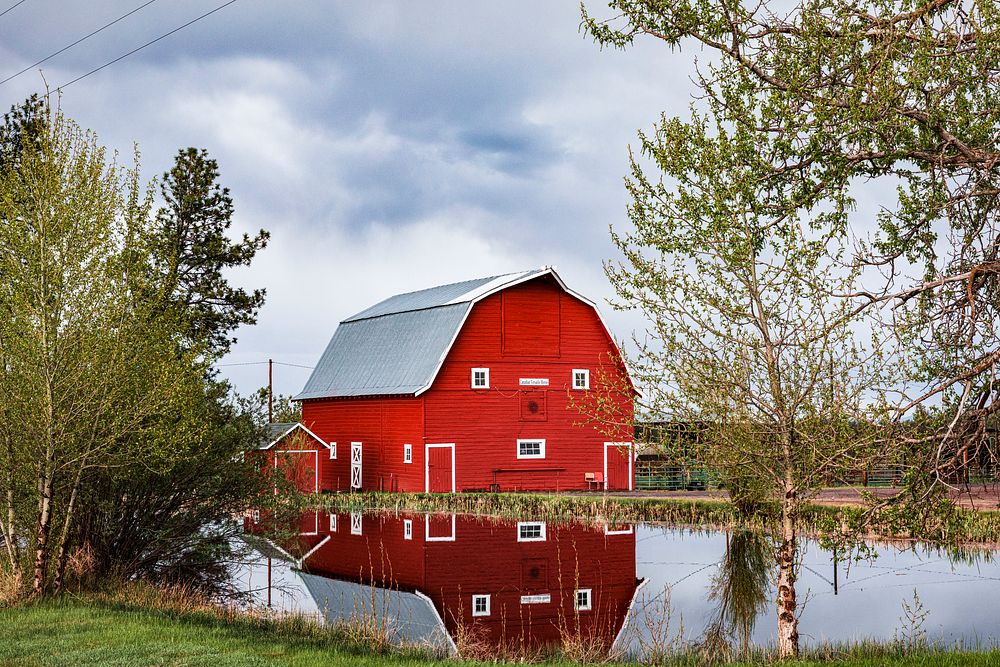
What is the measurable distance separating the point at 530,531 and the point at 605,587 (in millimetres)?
7719

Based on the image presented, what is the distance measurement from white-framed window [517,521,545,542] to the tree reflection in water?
4.48 metres

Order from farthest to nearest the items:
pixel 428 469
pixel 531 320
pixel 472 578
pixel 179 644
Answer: pixel 531 320 < pixel 428 469 < pixel 472 578 < pixel 179 644

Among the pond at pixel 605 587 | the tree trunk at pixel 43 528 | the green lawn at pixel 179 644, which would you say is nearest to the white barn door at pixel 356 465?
the pond at pixel 605 587

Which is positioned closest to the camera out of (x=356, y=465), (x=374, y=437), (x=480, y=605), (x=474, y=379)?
(x=480, y=605)

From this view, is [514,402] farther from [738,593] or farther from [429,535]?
[738,593]

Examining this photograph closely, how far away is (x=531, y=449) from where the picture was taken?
36031 mm

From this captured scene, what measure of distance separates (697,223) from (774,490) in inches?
122

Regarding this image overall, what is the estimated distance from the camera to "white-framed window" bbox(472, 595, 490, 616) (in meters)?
16.4

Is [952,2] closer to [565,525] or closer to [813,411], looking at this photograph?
[813,411]

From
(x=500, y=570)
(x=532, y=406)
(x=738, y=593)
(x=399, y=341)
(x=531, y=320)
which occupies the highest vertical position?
(x=531, y=320)

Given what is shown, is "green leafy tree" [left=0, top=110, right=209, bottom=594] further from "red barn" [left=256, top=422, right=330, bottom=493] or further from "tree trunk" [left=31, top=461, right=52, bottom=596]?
"red barn" [left=256, top=422, right=330, bottom=493]

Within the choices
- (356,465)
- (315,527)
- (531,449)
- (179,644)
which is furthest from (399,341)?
(179,644)

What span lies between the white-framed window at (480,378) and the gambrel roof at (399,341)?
1515mm

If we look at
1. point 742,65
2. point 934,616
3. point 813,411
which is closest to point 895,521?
point 813,411
